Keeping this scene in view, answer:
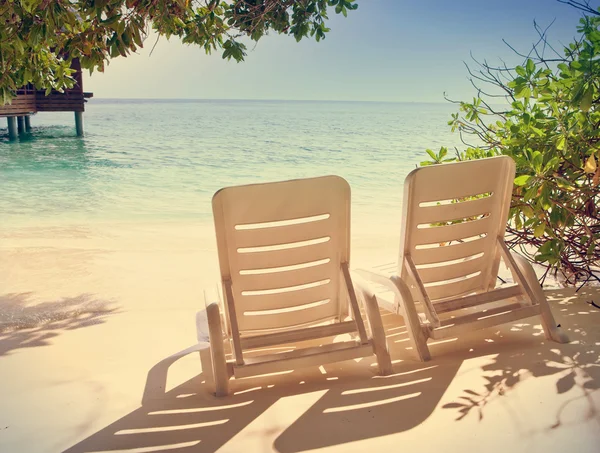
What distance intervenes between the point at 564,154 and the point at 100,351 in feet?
9.90

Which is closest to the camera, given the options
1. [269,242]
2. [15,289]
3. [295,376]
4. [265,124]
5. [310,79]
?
[269,242]

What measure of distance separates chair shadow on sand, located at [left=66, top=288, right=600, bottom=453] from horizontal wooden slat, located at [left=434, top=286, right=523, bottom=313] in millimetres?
238

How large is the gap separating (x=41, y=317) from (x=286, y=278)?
2224mm

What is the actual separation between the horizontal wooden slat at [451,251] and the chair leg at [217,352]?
1.09 metres

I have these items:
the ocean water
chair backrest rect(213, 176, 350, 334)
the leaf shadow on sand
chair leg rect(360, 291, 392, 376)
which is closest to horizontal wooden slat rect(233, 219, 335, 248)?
chair backrest rect(213, 176, 350, 334)

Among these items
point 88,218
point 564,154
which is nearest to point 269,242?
point 564,154

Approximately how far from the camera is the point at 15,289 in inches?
206

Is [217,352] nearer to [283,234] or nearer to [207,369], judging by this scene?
[207,369]

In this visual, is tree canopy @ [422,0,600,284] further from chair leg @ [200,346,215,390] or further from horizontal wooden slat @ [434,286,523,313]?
chair leg @ [200,346,215,390]

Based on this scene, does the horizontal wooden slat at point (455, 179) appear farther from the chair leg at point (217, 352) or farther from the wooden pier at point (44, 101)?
the wooden pier at point (44, 101)

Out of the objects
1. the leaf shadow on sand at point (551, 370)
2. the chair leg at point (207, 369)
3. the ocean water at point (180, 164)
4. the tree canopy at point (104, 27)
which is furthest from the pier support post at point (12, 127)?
the leaf shadow on sand at point (551, 370)

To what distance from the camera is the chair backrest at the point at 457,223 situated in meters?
2.87

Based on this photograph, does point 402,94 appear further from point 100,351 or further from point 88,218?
point 100,351

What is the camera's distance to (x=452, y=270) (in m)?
3.15
